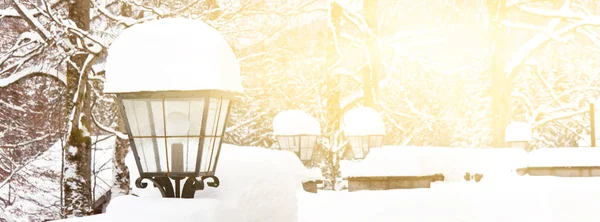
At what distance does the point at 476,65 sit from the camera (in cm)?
3281

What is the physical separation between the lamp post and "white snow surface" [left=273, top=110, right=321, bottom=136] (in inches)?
494

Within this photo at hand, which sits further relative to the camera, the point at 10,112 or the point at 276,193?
the point at 10,112

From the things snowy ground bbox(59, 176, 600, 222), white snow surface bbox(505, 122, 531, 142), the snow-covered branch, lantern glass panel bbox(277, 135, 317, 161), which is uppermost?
the snow-covered branch

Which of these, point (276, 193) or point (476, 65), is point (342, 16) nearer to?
point (476, 65)

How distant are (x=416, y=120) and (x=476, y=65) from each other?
16.8 ft

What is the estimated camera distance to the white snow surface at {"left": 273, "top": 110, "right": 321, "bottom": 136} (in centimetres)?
1897

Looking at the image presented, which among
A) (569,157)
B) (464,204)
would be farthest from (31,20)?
(569,157)

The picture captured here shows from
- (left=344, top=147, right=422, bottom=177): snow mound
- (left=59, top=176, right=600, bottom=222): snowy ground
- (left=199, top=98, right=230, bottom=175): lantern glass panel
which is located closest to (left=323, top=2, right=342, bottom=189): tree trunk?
(left=344, top=147, right=422, bottom=177): snow mound

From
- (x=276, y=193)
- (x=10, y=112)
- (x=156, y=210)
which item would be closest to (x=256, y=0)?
(x=10, y=112)

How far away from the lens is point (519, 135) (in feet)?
96.6

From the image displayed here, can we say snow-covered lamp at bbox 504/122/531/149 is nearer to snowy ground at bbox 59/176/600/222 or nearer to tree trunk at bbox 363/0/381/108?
tree trunk at bbox 363/0/381/108

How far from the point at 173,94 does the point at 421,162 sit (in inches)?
500

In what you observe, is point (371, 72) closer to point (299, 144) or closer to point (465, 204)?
point (299, 144)

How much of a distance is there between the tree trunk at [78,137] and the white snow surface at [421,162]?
8.18 metres
